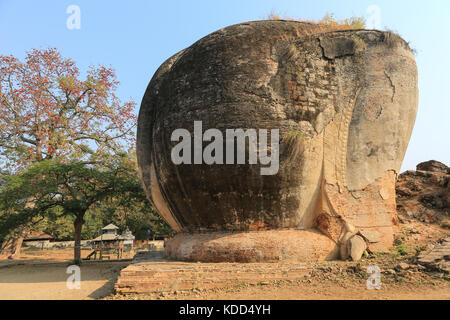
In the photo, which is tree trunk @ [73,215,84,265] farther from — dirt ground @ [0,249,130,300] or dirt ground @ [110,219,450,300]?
dirt ground @ [110,219,450,300]

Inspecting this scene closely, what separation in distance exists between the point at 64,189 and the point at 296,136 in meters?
8.33

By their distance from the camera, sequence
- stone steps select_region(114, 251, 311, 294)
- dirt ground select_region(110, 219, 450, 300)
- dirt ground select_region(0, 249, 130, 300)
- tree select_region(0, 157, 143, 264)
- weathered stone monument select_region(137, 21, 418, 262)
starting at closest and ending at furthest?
dirt ground select_region(110, 219, 450, 300), stone steps select_region(114, 251, 311, 294), weathered stone monument select_region(137, 21, 418, 262), dirt ground select_region(0, 249, 130, 300), tree select_region(0, 157, 143, 264)

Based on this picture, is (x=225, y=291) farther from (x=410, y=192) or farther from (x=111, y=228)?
(x=111, y=228)

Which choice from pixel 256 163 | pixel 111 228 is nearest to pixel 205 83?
pixel 256 163

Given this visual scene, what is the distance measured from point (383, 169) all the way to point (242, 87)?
2.53 metres

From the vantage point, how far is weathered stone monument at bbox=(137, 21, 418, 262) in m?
5.02

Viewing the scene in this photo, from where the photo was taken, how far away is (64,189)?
10562mm

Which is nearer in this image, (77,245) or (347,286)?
(347,286)

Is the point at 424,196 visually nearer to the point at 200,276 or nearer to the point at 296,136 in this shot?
the point at 296,136

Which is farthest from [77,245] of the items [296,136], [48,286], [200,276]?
[296,136]

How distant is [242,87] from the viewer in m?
5.12

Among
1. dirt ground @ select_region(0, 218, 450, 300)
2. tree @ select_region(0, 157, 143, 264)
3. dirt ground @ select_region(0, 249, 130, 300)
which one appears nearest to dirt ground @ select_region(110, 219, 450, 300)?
dirt ground @ select_region(0, 218, 450, 300)

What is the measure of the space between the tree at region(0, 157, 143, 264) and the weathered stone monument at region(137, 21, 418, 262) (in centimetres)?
494

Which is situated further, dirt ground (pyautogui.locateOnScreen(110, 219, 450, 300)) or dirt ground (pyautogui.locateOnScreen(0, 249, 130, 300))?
dirt ground (pyautogui.locateOnScreen(0, 249, 130, 300))
